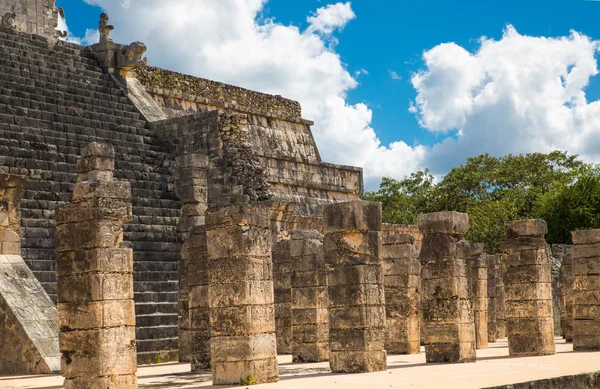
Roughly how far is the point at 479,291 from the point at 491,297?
2.49m

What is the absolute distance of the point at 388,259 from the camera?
1991cm

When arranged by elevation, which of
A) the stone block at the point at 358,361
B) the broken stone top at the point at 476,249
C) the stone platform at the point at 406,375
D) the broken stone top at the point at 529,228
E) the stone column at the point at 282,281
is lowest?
the stone platform at the point at 406,375

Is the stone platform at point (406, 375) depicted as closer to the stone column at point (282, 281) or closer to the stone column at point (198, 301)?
the stone column at point (198, 301)

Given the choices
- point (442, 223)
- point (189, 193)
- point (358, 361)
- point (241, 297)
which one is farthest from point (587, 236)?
point (241, 297)

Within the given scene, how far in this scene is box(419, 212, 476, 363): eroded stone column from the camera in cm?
1650

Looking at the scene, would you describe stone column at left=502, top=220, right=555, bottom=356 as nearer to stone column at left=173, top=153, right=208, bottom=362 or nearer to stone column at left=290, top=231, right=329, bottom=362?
stone column at left=290, top=231, right=329, bottom=362

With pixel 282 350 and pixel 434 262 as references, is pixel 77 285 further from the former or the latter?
pixel 282 350

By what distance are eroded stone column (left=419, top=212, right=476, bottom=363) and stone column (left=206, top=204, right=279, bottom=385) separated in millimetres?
4235

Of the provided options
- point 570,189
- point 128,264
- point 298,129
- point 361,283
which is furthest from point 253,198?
point 570,189

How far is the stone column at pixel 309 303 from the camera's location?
17688 millimetres

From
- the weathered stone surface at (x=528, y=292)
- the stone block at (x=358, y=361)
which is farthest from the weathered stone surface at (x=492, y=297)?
the stone block at (x=358, y=361)

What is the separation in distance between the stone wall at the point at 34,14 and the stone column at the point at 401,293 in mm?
14588

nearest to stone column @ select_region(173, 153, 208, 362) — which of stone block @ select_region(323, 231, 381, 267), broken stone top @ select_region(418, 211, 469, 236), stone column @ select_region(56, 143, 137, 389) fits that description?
stone block @ select_region(323, 231, 381, 267)

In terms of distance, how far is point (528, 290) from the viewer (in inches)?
726
